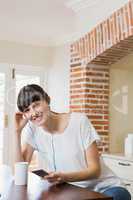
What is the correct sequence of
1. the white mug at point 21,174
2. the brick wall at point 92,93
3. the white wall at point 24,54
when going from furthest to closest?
the white wall at point 24,54
the brick wall at point 92,93
the white mug at point 21,174

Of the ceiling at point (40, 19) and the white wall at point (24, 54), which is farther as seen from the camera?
the white wall at point (24, 54)

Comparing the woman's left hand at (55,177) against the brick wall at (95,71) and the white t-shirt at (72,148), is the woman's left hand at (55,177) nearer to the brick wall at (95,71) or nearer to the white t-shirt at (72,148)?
the white t-shirt at (72,148)

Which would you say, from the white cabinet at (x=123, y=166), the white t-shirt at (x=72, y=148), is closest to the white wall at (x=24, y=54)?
the white cabinet at (x=123, y=166)

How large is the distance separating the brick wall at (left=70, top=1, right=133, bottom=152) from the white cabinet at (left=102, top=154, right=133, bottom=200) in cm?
32

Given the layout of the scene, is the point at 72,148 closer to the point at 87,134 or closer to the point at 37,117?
the point at 87,134

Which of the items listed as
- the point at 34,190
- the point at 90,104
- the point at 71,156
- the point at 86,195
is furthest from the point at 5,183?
the point at 90,104

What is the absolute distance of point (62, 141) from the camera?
2.15 meters

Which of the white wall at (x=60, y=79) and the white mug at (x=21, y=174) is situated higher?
the white wall at (x=60, y=79)

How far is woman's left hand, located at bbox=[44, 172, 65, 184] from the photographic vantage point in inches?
72.9

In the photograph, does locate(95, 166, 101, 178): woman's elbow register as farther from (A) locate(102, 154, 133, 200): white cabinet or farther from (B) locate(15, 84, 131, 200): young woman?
(A) locate(102, 154, 133, 200): white cabinet

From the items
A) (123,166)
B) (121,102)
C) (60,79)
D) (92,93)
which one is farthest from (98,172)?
(60,79)

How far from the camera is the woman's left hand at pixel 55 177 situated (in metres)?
1.85

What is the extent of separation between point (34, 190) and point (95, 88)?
106 inches

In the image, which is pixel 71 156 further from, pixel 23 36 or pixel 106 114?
pixel 23 36
